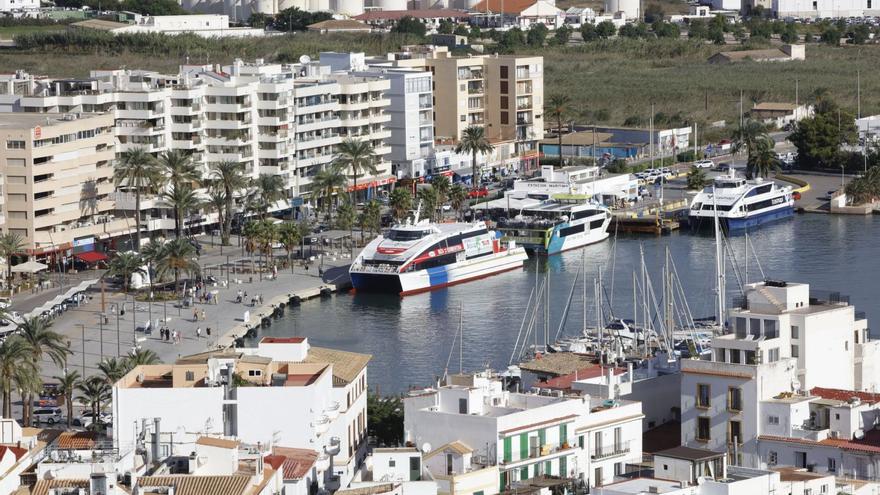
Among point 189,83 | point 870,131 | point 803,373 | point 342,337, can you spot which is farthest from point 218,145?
point 803,373

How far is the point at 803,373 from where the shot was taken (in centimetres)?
3984

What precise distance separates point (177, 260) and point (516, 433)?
3083cm

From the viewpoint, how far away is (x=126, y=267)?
64750mm

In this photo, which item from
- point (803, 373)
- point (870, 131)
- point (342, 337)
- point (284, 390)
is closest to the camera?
point (284, 390)

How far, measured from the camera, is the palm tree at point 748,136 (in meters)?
93.9

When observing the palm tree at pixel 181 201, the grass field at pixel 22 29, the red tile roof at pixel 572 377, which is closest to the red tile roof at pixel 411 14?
the grass field at pixel 22 29

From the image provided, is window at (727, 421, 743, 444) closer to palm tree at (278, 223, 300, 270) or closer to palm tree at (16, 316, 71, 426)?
palm tree at (16, 316, 71, 426)

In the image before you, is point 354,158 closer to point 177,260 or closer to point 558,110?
point 558,110

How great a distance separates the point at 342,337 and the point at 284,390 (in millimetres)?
24751

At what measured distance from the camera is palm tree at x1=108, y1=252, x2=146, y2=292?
6481cm

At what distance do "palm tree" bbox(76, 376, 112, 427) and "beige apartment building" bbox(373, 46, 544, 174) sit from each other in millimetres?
50548

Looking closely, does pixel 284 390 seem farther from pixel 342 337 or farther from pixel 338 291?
pixel 338 291

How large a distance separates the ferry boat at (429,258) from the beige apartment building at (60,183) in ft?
29.8

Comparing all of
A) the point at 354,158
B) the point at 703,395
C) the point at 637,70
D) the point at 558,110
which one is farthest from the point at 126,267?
the point at 637,70
